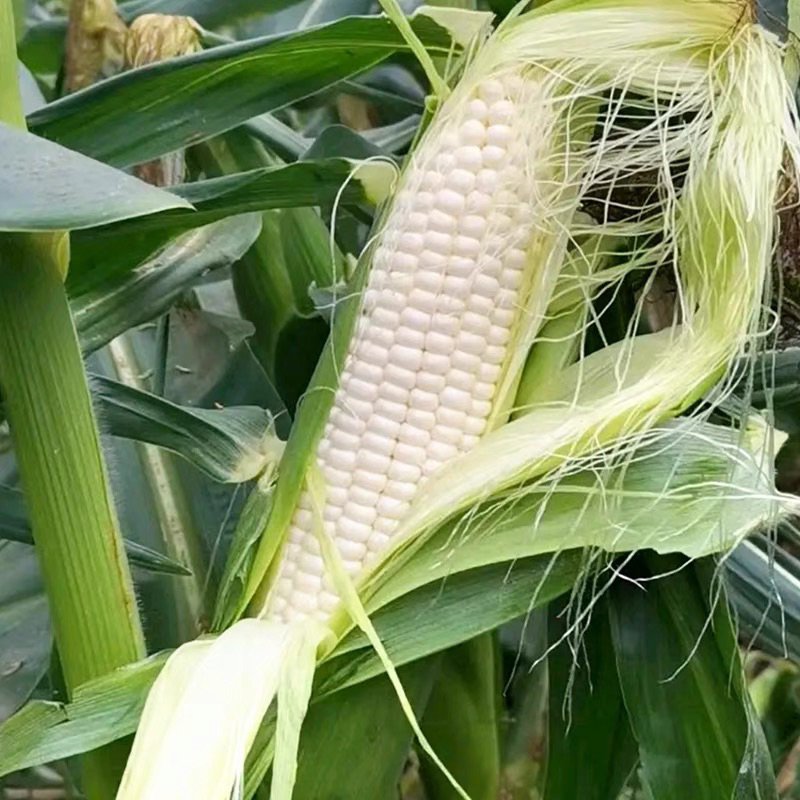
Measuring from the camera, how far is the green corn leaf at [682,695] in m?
0.45

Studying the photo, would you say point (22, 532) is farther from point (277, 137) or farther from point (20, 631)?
point (277, 137)

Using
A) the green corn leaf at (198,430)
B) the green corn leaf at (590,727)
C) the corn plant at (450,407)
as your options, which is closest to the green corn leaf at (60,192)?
the corn plant at (450,407)

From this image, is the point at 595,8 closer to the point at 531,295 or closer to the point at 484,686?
the point at 531,295

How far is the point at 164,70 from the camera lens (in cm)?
44

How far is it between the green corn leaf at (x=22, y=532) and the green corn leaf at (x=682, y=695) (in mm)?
205

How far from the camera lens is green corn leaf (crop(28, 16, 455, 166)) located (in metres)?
0.44

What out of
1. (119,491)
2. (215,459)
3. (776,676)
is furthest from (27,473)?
(776,676)

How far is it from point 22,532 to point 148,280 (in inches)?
5.2

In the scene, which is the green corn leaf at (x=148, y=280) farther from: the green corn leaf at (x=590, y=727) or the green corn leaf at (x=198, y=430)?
the green corn leaf at (x=590, y=727)

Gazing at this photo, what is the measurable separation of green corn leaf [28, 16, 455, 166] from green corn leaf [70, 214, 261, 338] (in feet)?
0.20

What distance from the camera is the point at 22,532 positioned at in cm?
51

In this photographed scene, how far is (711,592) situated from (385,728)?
0.14 m

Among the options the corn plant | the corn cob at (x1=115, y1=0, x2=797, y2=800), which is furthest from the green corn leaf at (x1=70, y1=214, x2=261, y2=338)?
the corn cob at (x1=115, y1=0, x2=797, y2=800)

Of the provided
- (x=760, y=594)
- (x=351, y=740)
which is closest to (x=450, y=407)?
(x=351, y=740)
